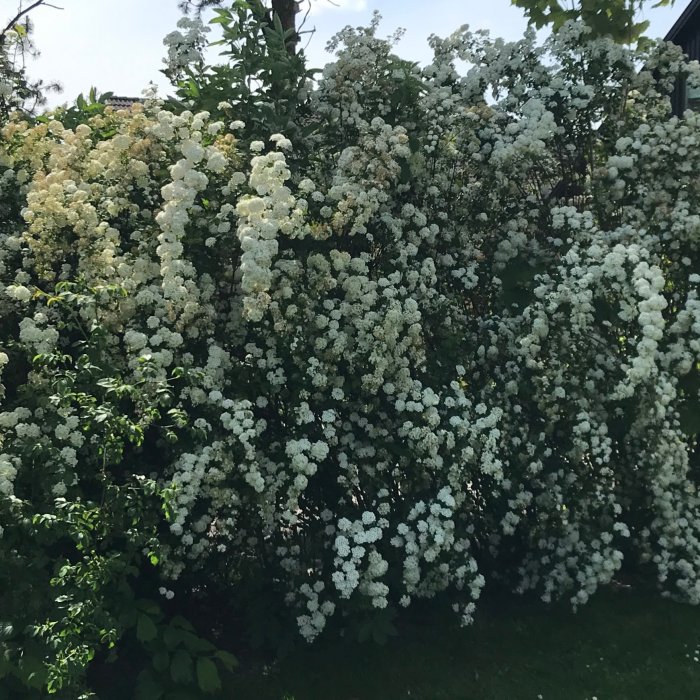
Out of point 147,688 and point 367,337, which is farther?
point 367,337

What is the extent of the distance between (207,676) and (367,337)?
5.91ft

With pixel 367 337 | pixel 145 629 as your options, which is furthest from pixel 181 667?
pixel 367 337

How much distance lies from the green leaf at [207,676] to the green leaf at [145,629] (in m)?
0.26

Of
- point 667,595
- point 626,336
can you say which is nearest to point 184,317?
point 626,336

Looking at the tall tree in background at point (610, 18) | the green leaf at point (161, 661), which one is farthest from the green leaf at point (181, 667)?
the tall tree in background at point (610, 18)

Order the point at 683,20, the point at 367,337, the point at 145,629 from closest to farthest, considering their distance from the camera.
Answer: the point at 145,629 → the point at 367,337 → the point at 683,20

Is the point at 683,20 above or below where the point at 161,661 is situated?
above

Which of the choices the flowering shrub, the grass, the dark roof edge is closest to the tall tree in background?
the flowering shrub

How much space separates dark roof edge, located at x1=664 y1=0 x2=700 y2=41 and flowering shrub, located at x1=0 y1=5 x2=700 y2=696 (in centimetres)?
760

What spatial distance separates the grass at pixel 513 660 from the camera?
14.5ft

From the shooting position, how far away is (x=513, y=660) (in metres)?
4.73

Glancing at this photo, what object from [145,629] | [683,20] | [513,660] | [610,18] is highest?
[683,20]

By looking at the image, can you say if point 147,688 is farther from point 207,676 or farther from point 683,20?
point 683,20

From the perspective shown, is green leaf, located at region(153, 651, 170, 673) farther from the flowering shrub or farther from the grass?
the grass
